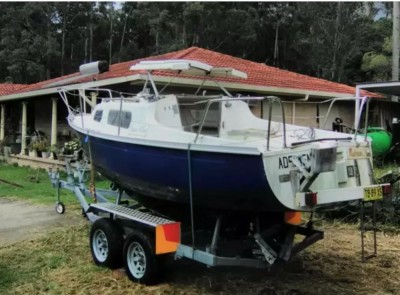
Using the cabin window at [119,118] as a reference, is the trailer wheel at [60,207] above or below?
below

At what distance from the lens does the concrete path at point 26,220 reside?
26.9 ft

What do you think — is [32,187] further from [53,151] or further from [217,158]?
[217,158]

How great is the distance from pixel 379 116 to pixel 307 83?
16.7 feet

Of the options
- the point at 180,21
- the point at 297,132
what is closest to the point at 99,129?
the point at 297,132

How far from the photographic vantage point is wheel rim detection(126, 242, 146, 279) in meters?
5.76

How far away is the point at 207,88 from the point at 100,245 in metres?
8.31

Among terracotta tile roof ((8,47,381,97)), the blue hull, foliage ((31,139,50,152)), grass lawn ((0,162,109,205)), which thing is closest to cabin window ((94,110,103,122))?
the blue hull

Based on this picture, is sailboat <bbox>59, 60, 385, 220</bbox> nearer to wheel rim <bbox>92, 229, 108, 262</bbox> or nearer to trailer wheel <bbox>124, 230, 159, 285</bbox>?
trailer wheel <bbox>124, 230, 159, 285</bbox>

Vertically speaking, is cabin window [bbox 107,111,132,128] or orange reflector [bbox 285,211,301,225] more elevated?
cabin window [bbox 107,111,132,128]

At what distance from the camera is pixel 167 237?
5.45 metres

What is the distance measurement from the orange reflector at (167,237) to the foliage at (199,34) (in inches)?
1125

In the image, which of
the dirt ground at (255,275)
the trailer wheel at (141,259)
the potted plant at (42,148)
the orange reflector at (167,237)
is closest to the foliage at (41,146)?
the potted plant at (42,148)

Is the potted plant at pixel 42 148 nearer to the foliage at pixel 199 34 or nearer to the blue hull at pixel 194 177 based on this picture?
the blue hull at pixel 194 177

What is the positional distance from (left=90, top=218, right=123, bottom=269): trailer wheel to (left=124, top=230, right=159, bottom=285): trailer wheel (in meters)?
0.27
